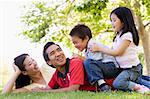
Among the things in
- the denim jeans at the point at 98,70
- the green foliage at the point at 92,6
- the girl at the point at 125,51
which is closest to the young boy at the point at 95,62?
the denim jeans at the point at 98,70

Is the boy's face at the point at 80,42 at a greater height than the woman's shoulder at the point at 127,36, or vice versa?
the woman's shoulder at the point at 127,36

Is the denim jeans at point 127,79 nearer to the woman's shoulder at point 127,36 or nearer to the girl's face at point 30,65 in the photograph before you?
the woman's shoulder at point 127,36

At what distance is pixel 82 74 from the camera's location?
496 cm

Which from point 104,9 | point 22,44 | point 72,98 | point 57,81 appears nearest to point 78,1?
point 104,9

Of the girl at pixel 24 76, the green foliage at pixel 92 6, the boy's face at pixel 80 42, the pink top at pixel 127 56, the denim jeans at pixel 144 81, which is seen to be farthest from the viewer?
the green foliage at pixel 92 6

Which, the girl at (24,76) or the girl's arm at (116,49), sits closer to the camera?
the girl's arm at (116,49)

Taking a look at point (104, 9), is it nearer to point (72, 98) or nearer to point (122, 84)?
point (122, 84)

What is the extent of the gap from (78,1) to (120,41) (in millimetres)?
9525

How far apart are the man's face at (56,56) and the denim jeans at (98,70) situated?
1.02ft

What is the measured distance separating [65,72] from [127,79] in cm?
82

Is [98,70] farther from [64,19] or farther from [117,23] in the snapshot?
[64,19]

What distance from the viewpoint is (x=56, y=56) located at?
5.06 m

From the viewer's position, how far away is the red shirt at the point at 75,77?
4.93m

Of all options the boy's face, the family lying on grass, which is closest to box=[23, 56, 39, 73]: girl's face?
the family lying on grass
